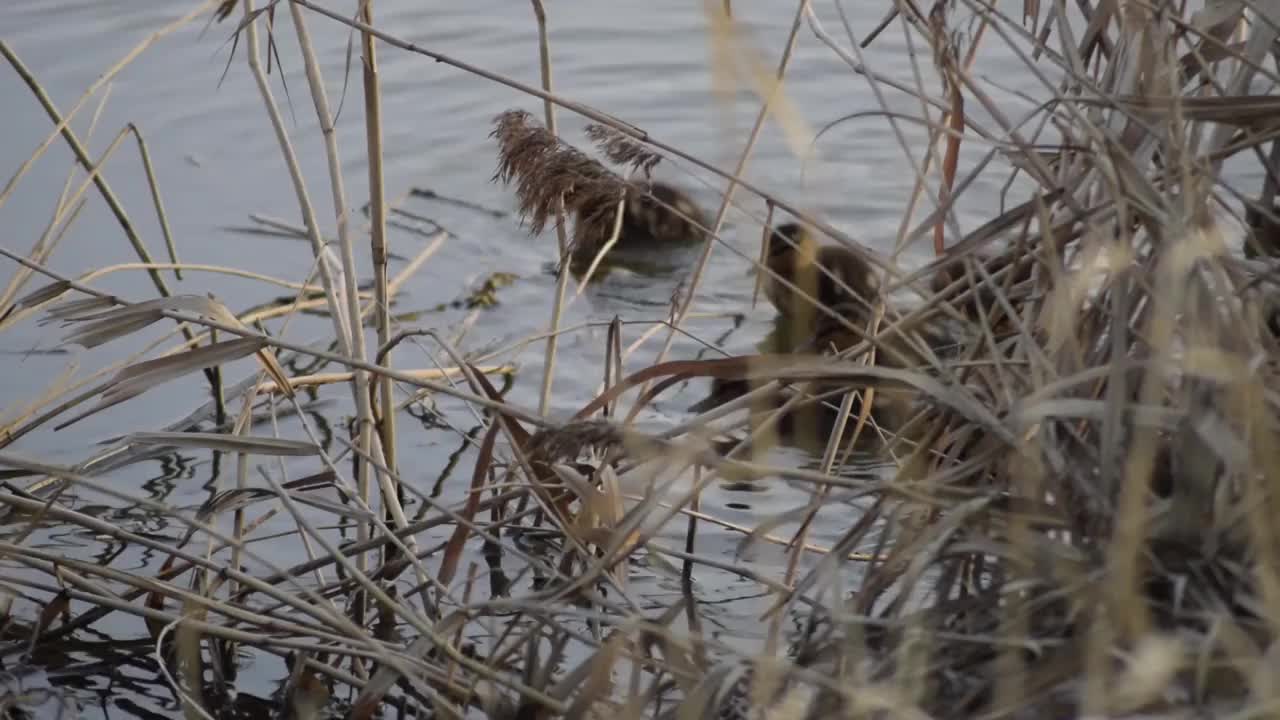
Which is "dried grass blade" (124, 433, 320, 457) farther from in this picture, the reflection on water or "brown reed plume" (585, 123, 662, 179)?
"brown reed plume" (585, 123, 662, 179)

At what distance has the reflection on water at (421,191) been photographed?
2670 millimetres

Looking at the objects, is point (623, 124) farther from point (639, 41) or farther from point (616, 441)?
point (639, 41)

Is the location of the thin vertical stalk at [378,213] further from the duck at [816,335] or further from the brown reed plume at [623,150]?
the duck at [816,335]

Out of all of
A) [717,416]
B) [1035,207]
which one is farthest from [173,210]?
[1035,207]

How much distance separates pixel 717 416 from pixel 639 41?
143 inches

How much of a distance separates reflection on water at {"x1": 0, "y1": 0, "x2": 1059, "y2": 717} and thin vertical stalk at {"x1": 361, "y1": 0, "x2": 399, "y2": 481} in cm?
18

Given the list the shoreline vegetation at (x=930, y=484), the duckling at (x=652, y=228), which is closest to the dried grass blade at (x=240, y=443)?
the shoreline vegetation at (x=930, y=484)

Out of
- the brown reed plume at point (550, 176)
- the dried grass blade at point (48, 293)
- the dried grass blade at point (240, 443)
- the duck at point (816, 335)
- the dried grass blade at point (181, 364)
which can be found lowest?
the duck at point (816, 335)

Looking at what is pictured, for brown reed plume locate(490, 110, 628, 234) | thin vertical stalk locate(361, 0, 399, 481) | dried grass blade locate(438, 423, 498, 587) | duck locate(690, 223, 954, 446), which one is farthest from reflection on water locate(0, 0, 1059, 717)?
brown reed plume locate(490, 110, 628, 234)

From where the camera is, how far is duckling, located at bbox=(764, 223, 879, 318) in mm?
3428

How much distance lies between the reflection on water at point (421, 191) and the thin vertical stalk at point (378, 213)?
176 mm

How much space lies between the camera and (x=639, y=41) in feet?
16.8

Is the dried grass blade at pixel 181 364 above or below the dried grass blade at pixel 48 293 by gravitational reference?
below

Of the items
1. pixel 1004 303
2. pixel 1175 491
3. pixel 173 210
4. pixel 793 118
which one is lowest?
pixel 173 210
